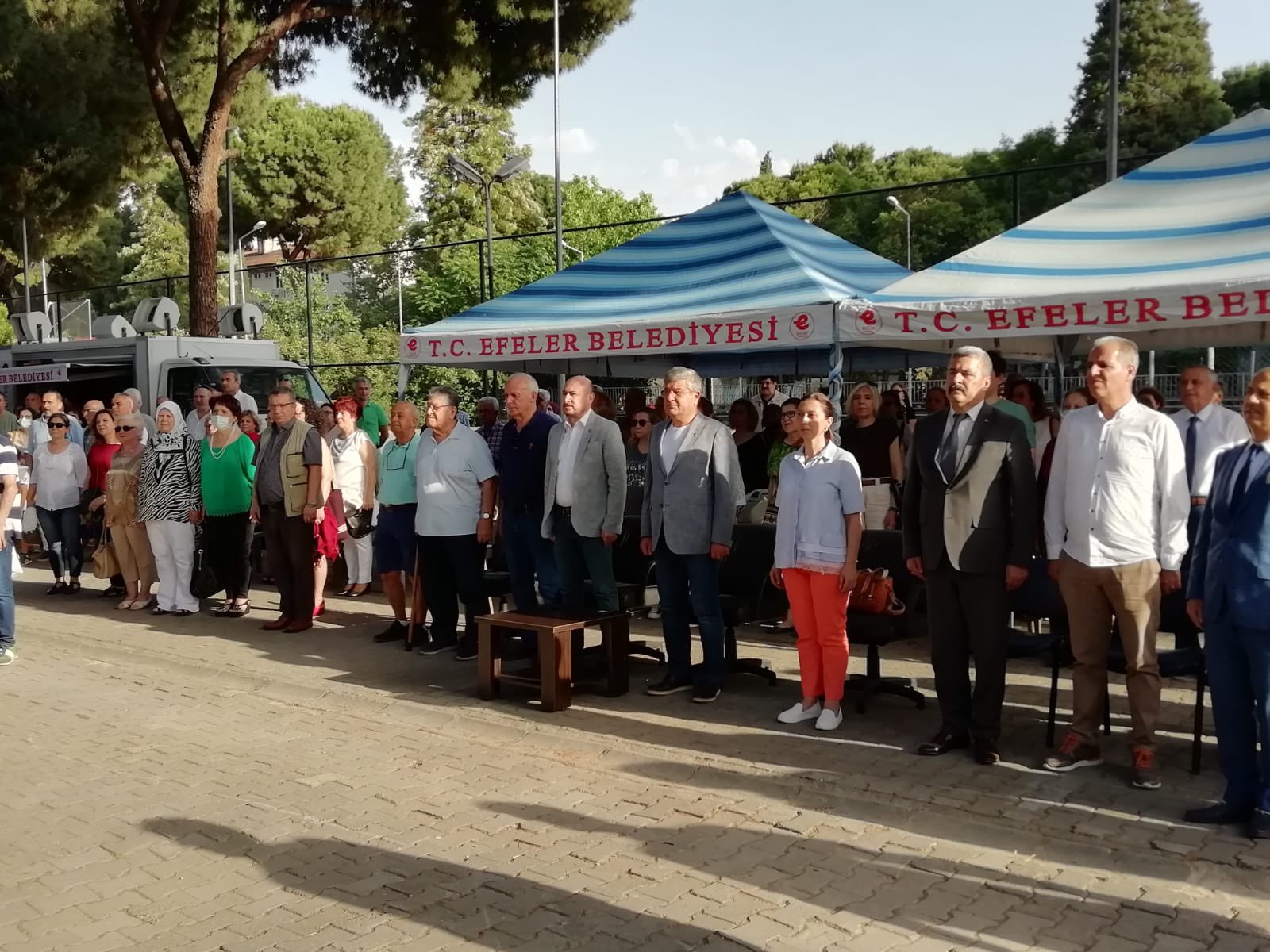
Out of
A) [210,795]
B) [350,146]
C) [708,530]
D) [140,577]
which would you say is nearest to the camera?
[210,795]

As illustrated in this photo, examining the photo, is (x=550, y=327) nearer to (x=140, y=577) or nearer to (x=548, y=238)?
(x=140, y=577)

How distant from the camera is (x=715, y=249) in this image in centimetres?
934

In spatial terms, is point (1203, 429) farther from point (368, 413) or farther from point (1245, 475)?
point (368, 413)

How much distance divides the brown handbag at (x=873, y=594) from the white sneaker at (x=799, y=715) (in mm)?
597

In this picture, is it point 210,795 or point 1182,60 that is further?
point 1182,60

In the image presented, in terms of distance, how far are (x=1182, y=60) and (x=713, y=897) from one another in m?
64.3

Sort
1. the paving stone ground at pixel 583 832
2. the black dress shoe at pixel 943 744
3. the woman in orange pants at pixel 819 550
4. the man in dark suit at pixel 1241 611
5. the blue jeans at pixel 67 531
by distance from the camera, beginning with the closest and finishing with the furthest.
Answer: the paving stone ground at pixel 583 832 → the man in dark suit at pixel 1241 611 → the black dress shoe at pixel 943 744 → the woman in orange pants at pixel 819 550 → the blue jeans at pixel 67 531

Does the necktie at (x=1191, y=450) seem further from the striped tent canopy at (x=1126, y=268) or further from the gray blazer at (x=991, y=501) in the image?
the gray blazer at (x=991, y=501)

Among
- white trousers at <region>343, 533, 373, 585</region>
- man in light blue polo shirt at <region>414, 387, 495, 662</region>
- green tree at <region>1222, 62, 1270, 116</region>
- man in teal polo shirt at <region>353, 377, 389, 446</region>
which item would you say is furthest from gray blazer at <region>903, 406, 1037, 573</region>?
green tree at <region>1222, 62, 1270, 116</region>

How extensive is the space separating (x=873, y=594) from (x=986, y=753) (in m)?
1.10

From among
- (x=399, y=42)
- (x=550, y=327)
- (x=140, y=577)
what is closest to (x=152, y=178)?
(x=399, y=42)

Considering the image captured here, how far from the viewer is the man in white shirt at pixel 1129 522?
5.29 m

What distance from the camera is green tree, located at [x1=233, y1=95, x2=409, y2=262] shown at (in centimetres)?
5372

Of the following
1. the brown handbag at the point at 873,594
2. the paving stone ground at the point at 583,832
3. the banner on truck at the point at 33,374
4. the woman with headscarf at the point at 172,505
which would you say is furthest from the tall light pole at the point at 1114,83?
the banner on truck at the point at 33,374
